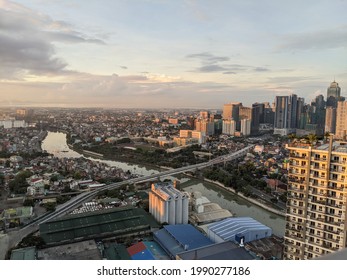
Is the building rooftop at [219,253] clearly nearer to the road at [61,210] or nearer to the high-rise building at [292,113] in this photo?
the road at [61,210]

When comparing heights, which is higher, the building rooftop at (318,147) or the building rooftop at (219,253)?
the building rooftop at (318,147)

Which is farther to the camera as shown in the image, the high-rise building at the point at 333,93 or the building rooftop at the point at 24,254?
the high-rise building at the point at 333,93

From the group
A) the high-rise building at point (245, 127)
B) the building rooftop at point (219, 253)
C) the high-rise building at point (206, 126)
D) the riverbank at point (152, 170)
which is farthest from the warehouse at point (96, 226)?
the high-rise building at point (245, 127)

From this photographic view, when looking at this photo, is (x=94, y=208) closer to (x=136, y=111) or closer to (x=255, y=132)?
(x=255, y=132)

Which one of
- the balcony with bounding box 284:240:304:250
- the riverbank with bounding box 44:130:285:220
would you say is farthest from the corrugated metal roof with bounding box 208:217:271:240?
the balcony with bounding box 284:240:304:250

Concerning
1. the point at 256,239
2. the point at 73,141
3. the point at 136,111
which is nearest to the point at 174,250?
the point at 256,239

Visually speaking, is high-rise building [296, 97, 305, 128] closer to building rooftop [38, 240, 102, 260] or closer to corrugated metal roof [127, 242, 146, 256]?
corrugated metal roof [127, 242, 146, 256]

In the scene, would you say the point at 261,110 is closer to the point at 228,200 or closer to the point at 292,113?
the point at 292,113
